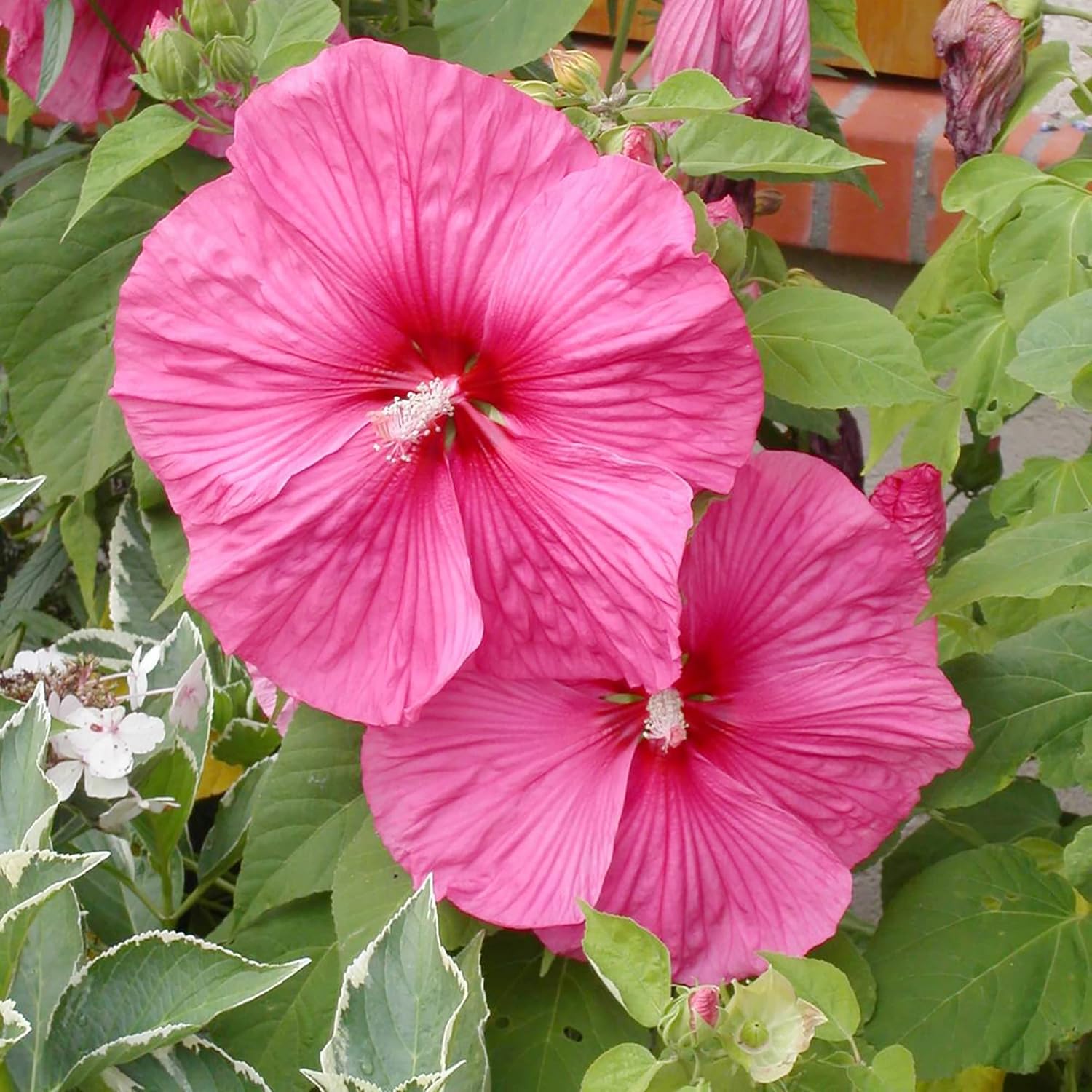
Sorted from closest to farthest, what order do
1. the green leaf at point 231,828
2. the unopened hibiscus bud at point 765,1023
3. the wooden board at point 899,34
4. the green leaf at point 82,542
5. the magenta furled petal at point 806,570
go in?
the unopened hibiscus bud at point 765,1023
the magenta furled petal at point 806,570
the green leaf at point 231,828
the green leaf at point 82,542
the wooden board at point 899,34

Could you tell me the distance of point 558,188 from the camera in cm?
42

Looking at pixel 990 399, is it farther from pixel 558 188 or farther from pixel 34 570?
pixel 34 570

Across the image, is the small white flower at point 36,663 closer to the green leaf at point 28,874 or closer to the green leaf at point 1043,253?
the green leaf at point 28,874

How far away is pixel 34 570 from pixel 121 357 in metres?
0.67

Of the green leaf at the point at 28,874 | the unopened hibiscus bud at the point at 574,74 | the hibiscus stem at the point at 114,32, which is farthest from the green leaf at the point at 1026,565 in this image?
the hibiscus stem at the point at 114,32

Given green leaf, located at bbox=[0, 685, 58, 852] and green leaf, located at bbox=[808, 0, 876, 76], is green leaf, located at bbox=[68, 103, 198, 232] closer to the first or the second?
green leaf, located at bbox=[0, 685, 58, 852]

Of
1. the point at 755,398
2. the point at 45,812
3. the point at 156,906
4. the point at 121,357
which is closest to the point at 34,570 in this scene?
the point at 156,906

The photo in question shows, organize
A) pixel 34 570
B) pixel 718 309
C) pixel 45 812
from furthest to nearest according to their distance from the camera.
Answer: pixel 34 570 < pixel 45 812 < pixel 718 309

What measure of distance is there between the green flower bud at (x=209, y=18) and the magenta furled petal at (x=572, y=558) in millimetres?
221

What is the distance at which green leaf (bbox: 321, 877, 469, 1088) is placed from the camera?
1.60 feet

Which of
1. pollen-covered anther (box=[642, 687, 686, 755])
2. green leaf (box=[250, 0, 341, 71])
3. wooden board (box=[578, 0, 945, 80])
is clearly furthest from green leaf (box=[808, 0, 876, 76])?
wooden board (box=[578, 0, 945, 80])

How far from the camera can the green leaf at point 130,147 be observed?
1.77 feet

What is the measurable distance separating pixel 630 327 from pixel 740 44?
0.18m

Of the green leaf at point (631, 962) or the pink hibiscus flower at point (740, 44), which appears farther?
the pink hibiscus flower at point (740, 44)
